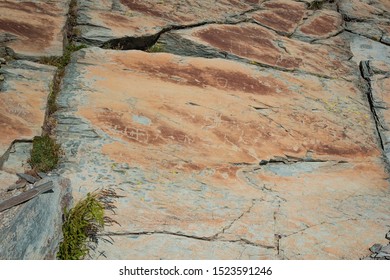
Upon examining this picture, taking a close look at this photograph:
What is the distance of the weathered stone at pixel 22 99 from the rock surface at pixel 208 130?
0.9 inches

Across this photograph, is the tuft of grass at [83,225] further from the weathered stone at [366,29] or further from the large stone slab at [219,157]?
the weathered stone at [366,29]

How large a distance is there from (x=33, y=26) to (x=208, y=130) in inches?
143

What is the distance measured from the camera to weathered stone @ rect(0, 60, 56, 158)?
5.42 m

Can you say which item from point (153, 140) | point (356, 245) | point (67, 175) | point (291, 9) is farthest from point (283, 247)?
Result: point (291, 9)

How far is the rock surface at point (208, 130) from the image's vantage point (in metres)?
4.98

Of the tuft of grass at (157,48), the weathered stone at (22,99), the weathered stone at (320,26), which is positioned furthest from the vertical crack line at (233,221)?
the weathered stone at (320,26)

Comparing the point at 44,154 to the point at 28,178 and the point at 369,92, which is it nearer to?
the point at 28,178

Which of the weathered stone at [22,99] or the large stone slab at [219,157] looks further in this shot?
the weathered stone at [22,99]

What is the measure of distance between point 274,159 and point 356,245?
1570mm

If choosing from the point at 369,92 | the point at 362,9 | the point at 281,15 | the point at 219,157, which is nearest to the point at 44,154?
the point at 219,157

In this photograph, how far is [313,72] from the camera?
27.3ft

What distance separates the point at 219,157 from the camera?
19.5 feet

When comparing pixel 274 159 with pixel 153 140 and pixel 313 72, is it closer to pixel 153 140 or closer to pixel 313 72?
pixel 153 140
